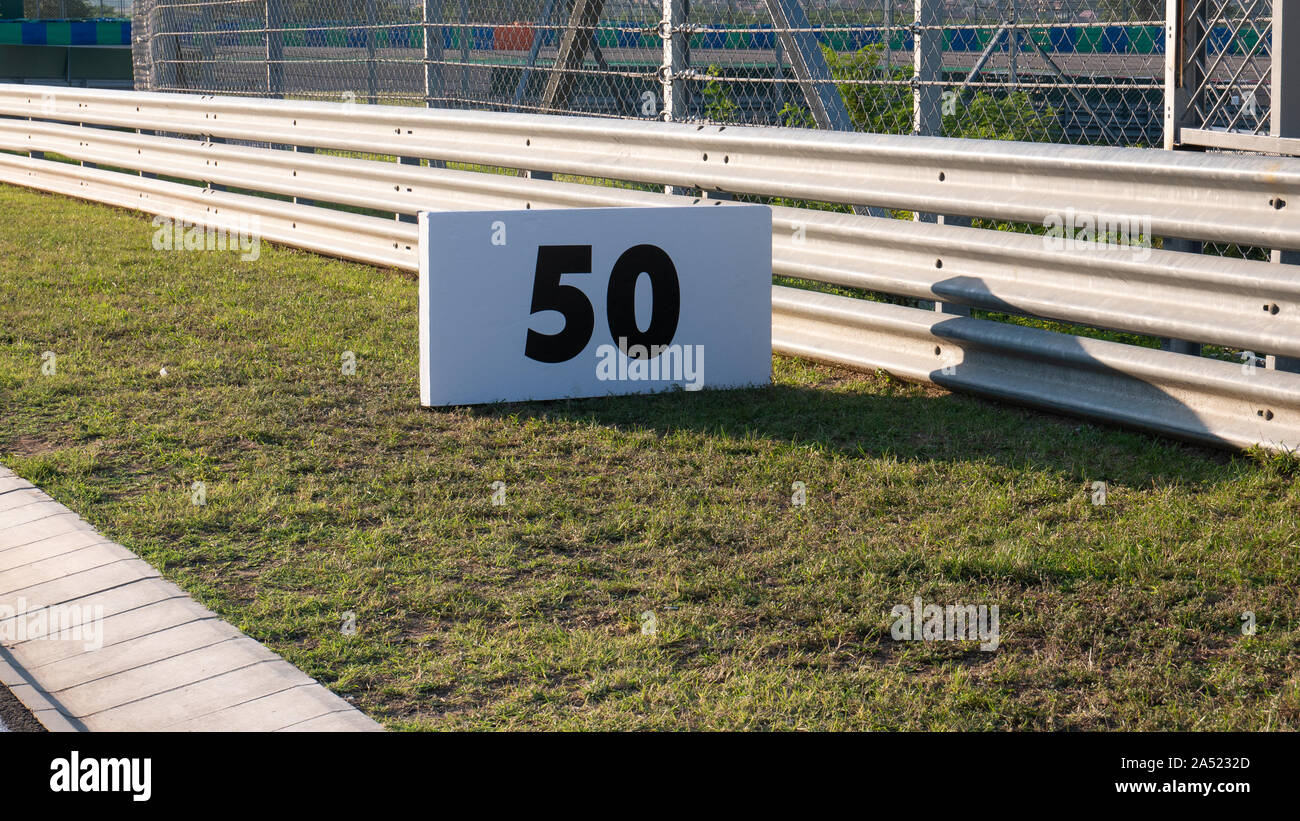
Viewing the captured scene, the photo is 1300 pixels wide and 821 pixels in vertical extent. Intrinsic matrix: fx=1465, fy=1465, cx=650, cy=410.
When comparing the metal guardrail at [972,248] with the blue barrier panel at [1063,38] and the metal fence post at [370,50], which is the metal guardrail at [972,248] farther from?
the blue barrier panel at [1063,38]

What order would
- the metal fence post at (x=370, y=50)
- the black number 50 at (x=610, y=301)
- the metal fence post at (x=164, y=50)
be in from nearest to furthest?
→ the black number 50 at (x=610, y=301)
the metal fence post at (x=370, y=50)
the metal fence post at (x=164, y=50)

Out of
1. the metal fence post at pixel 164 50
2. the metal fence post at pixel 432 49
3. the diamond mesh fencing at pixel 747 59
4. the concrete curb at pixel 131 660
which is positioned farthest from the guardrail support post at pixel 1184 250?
the metal fence post at pixel 164 50

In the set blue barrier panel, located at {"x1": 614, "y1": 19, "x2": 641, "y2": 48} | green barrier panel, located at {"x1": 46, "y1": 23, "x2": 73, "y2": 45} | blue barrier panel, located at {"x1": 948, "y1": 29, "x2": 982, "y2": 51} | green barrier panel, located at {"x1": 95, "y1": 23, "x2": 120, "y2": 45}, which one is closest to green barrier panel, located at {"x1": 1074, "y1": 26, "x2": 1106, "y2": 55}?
blue barrier panel, located at {"x1": 948, "y1": 29, "x2": 982, "y2": 51}

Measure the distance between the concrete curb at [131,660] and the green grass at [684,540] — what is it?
4.2 inches

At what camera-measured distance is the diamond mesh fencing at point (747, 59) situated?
22.5 feet

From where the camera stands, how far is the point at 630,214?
650 cm

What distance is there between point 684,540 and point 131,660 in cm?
169

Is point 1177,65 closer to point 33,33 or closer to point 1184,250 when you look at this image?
point 1184,250

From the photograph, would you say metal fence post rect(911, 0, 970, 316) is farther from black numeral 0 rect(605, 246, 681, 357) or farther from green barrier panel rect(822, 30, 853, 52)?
black numeral 0 rect(605, 246, 681, 357)

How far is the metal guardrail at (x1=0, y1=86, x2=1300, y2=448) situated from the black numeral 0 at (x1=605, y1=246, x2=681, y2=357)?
846 millimetres

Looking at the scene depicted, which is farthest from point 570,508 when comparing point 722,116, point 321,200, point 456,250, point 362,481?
point 321,200

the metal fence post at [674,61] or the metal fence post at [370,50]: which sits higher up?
the metal fence post at [370,50]

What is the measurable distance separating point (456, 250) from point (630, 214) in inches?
31.4
